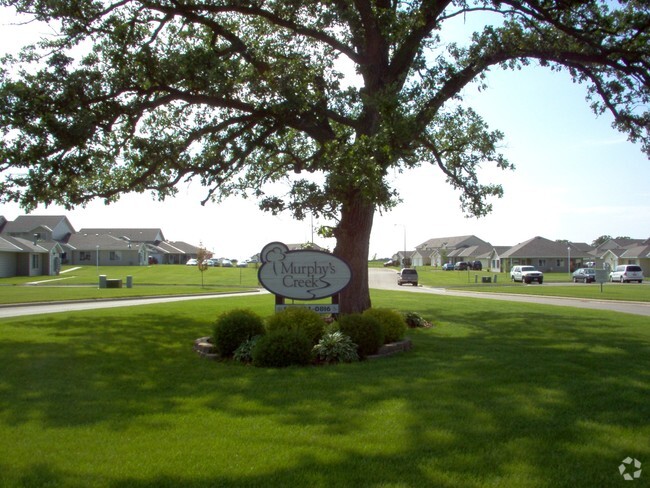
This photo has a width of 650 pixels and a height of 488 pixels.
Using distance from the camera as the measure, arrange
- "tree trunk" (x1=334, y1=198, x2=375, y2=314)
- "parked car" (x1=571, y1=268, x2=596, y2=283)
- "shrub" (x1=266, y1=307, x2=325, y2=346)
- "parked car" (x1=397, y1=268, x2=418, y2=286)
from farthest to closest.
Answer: "parked car" (x1=397, y1=268, x2=418, y2=286), "parked car" (x1=571, y1=268, x2=596, y2=283), "tree trunk" (x1=334, y1=198, x2=375, y2=314), "shrub" (x1=266, y1=307, x2=325, y2=346)

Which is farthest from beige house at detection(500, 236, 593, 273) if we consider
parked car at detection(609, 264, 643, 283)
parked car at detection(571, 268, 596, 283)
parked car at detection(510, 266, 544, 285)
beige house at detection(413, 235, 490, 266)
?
parked car at detection(571, 268, 596, 283)

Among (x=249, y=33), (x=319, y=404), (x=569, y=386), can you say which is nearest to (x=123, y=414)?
(x=319, y=404)

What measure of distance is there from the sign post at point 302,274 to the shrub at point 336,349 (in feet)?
6.91

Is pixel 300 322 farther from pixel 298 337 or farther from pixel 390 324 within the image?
pixel 390 324

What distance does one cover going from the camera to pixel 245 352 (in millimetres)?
10289

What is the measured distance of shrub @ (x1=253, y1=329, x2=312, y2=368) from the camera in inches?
380

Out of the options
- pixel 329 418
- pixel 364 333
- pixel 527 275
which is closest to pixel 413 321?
pixel 364 333

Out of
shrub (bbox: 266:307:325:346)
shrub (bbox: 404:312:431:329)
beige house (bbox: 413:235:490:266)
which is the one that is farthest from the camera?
beige house (bbox: 413:235:490:266)

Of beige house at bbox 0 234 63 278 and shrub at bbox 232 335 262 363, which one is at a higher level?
beige house at bbox 0 234 63 278

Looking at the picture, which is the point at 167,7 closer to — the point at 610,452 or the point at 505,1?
the point at 505,1

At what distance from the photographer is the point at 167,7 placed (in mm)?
14383

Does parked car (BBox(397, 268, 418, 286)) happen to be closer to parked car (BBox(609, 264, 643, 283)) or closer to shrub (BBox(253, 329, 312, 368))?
parked car (BBox(609, 264, 643, 283))

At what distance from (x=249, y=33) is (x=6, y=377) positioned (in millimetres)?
13060

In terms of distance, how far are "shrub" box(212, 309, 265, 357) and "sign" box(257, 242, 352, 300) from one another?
1.64 meters
